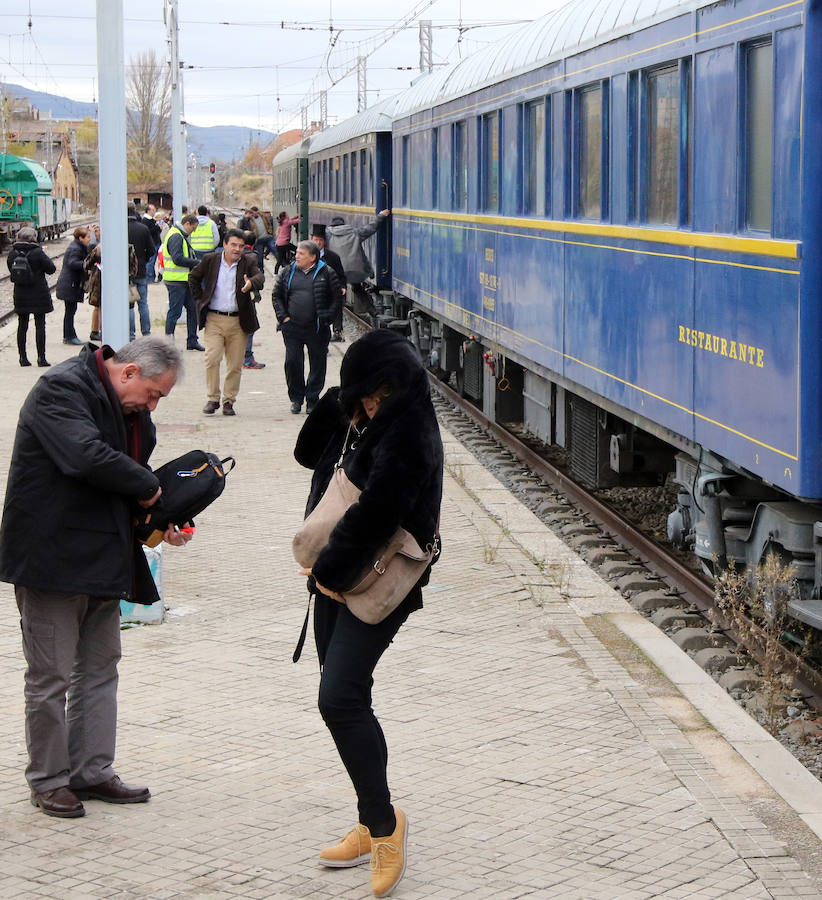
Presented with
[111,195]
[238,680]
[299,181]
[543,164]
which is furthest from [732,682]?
[299,181]

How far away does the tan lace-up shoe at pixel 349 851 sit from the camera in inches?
178

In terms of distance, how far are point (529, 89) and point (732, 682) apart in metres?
5.87

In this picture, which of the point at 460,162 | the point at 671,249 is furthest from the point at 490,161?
the point at 671,249

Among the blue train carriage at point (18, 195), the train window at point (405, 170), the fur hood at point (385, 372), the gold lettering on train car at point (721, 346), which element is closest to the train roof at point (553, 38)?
the gold lettering on train car at point (721, 346)

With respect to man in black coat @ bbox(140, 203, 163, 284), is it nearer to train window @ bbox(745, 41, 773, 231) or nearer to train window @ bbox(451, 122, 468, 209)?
train window @ bbox(451, 122, 468, 209)

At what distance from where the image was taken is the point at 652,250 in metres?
8.22

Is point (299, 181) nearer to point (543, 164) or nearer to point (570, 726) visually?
point (543, 164)

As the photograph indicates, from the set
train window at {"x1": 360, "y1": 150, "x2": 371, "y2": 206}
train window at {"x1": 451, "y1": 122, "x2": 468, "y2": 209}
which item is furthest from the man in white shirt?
train window at {"x1": 360, "y1": 150, "x2": 371, "y2": 206}

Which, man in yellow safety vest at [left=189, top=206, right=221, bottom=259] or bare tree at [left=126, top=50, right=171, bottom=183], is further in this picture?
bare tree at [left=126, top=50, right=171, bottom=183]

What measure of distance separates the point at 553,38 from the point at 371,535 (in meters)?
7.30

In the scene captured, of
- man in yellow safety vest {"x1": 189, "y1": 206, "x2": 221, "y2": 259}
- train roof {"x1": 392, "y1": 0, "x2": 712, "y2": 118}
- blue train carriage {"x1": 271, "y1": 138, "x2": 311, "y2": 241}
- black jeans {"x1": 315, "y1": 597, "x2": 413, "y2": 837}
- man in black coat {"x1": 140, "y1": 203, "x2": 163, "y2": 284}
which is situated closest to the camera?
black jeans {"x1": 315, "y1": 597, "x2": 413, "y2": 837}

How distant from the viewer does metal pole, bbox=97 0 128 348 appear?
7.66 metres

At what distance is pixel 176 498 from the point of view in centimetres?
498

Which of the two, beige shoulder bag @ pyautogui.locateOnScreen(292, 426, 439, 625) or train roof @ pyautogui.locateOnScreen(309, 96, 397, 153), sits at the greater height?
train roof @ pyautogui.locateOnScreen(309, 96, 397, 153)
